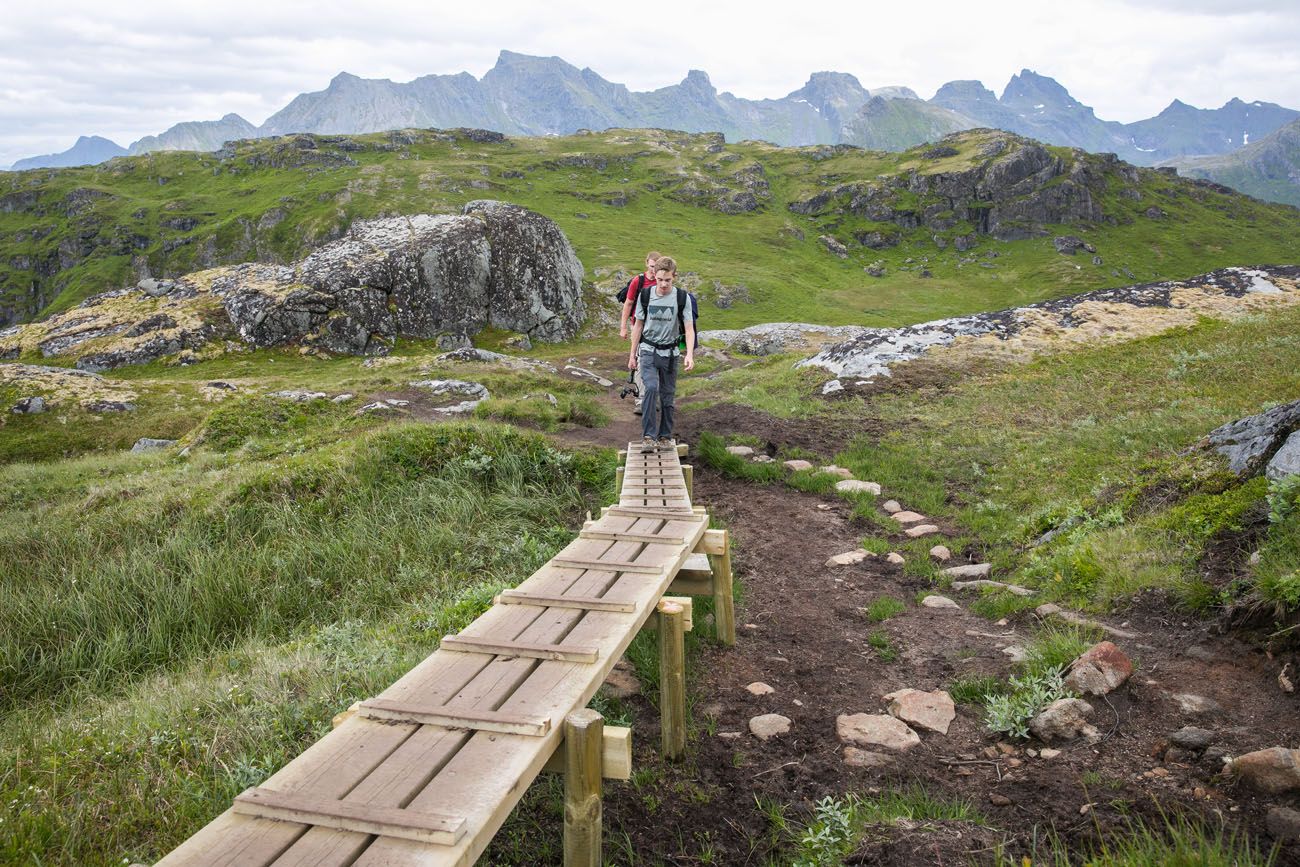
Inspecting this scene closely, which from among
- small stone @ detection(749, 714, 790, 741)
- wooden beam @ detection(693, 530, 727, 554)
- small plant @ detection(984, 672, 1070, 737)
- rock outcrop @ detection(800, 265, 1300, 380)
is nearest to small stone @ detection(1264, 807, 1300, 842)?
small plant @ detection(984, 672, 1070, 737)

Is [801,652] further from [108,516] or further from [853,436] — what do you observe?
[108,516]

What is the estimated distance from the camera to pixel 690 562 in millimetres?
7742

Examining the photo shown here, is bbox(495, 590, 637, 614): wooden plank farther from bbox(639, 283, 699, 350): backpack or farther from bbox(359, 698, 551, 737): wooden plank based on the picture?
bbox(639, 283, 699, 350): backpack

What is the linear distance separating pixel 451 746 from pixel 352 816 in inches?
26.0

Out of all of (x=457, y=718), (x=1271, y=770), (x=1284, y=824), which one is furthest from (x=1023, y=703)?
(x=457, y=718)

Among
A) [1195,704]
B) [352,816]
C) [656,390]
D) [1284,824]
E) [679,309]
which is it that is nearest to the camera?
[352,816]

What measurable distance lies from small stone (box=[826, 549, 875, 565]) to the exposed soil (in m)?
1.49

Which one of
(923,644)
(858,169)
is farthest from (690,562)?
(858,169)

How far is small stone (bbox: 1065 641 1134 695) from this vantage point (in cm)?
522

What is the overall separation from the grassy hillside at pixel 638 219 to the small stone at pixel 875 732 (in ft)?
199

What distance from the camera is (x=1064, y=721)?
498 centimetres

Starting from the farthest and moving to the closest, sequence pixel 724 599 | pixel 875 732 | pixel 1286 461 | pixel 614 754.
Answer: pixel 724 599 → pixel 1286 461 → pixel 875 732 → pixel 614 754

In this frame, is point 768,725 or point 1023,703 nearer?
point 1023,703

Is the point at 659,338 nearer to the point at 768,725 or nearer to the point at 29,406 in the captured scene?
the point at 768,725
